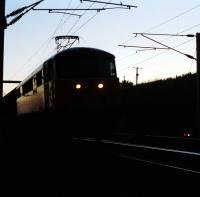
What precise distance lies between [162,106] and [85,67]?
19698 millimetres

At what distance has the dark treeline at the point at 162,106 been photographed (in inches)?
1241

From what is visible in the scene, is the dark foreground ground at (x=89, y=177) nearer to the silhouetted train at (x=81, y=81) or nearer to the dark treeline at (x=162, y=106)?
the silhouetted train at (x=81, y=81)

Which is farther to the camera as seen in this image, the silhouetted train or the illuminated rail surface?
the silhouetted train

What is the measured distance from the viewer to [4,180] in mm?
8820

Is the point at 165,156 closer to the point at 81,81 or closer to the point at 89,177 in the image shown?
the point at 89,177

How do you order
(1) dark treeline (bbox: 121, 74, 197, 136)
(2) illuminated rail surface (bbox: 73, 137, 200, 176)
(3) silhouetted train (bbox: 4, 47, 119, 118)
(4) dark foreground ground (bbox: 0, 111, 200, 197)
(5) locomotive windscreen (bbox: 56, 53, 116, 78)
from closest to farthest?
1. (4) dark foreground ground (bbox: 0, 111, 200, 197)
2. (2) illuminated rail surface (bbox: 73, 137, 200, 176)
3. (3) silhouetted train (bbox: 4, 47, 119, 118)
4. (5) locomotive windscreen (bbox: 56, 53, 116, 78)
5. (1) dark treeline (bbox: 121, 74, 197, 136)

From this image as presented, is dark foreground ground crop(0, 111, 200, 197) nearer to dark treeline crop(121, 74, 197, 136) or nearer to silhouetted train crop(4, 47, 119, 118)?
silhouetted train crop(4, 47, 119, 118)

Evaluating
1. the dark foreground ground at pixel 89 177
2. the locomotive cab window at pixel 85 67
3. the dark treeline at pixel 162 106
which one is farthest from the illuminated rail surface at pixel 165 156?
the dark treeline at pixel 162 106

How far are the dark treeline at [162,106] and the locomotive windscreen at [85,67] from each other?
47.6ft

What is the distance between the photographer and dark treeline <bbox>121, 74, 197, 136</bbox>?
103 feet

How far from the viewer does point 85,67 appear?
1591cm

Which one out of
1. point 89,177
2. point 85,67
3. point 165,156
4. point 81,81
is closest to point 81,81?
point 81,81

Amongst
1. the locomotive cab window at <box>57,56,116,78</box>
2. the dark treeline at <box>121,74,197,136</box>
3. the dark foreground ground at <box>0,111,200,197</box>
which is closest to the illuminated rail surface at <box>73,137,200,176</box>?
the dark foreground ground at <box>0,111,200,197</box>

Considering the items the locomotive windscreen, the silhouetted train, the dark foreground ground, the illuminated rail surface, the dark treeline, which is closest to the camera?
the dark foreground ground
